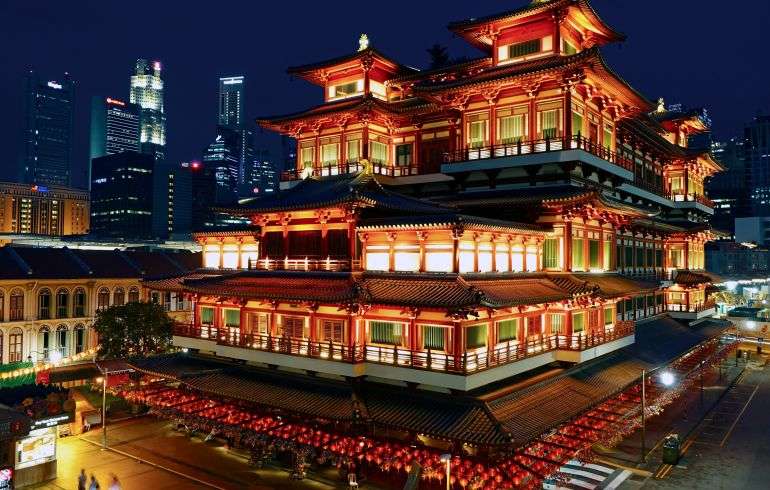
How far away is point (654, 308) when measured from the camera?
5016 centimetres

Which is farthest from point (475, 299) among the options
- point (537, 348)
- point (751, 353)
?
point (751, 353)

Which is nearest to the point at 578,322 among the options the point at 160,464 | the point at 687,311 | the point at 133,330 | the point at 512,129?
the point at 512,129

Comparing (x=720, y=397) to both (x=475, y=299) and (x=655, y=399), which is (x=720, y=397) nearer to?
(x=655, y=399)

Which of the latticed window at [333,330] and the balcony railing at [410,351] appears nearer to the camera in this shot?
the balcony railing at [410,351]

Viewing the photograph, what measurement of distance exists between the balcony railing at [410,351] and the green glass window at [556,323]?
0.70m

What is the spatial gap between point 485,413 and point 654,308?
3334 centimetres

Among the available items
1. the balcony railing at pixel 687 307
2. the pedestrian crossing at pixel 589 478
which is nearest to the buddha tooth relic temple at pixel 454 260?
the pedestrian crossing at pixel 589 478

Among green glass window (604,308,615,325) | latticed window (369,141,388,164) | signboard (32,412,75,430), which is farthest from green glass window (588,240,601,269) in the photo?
signboard (32,412,75,430)

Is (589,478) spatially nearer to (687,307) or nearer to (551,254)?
(551,254)

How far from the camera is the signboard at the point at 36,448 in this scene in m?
27.1

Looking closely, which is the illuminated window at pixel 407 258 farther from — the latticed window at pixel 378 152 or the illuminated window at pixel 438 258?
the latticed window at pixel 378 152

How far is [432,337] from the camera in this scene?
85.7ft

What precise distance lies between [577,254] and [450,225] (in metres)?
11.4

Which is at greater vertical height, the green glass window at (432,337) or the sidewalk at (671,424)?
the green glass window at (432,337)
